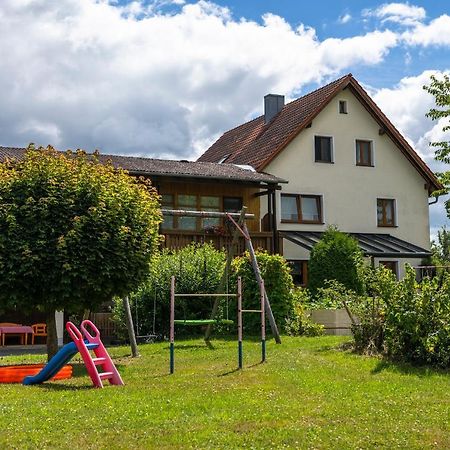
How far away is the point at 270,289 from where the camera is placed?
19.4 metres

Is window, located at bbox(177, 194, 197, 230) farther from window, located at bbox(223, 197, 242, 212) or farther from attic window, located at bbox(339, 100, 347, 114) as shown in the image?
attic window, located at bbox(339, 100, 347, 114)

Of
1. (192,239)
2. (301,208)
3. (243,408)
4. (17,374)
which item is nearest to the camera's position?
(243,408)

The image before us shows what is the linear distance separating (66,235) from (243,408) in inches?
209

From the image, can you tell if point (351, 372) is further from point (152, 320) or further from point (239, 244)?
point (239, 244)

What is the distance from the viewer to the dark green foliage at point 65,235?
1299cm

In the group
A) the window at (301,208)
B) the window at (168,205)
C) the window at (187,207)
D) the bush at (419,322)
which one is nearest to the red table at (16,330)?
the window at (168,205)

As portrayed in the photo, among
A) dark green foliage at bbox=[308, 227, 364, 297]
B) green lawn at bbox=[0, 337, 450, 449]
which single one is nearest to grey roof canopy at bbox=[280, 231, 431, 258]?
dark green foliage at bbox=[308, 227, 364, 297]

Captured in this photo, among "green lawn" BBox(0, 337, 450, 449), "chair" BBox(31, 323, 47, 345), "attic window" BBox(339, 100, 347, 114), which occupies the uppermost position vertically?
"attic window" BBox(339, 100, 347, 114)

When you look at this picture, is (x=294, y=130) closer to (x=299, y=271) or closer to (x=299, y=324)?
(x=299, y=271)

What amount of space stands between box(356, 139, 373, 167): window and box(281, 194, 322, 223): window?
9.68 feet

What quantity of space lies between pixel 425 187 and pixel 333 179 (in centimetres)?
522

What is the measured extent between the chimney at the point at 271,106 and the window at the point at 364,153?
4.66 meters

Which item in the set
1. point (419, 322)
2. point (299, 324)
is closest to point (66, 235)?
point (419, 322)

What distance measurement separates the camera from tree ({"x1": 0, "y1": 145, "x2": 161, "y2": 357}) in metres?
13.0
